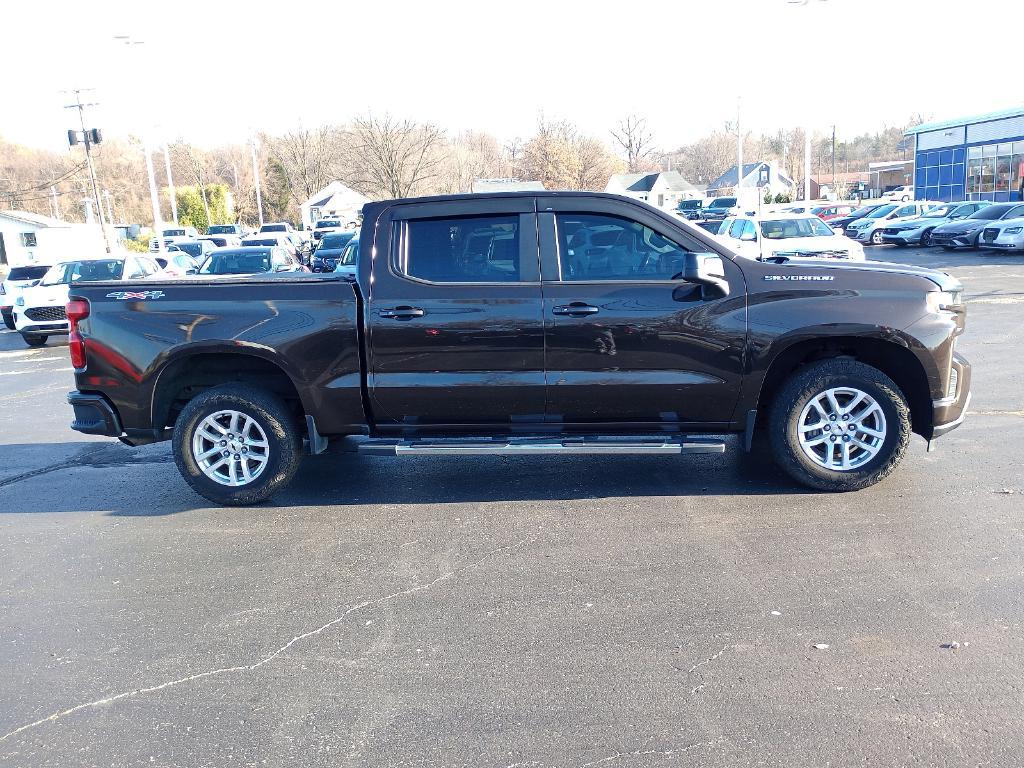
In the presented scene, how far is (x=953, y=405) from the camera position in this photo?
582cm

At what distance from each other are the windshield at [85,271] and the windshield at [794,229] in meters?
14.6

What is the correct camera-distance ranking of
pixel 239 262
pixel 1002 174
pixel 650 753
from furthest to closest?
pixel 1002 174, pixel 239 262, pixel 650 753

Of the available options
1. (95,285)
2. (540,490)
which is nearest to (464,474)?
(540,490)

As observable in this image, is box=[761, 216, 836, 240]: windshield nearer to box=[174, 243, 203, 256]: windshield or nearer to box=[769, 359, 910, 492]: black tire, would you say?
box=[769, 359, 910, 492]: black tire

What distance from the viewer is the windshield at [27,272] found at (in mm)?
18203

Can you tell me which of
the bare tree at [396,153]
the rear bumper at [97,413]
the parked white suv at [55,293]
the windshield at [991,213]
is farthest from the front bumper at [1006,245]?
the bare tree at [396,153]

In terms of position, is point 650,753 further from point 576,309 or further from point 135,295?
point 135,295

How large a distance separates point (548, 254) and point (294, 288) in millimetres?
1683

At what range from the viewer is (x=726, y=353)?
5.72 meters

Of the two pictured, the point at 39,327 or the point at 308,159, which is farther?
the point at 308,159

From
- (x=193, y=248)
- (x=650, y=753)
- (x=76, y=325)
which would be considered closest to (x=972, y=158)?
(x=193, y=248)

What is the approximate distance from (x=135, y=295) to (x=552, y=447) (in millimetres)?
2968

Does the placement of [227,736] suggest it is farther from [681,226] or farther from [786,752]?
[681,226]

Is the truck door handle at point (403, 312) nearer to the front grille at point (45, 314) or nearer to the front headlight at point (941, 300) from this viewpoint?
the front headlight at point (941, 300)
